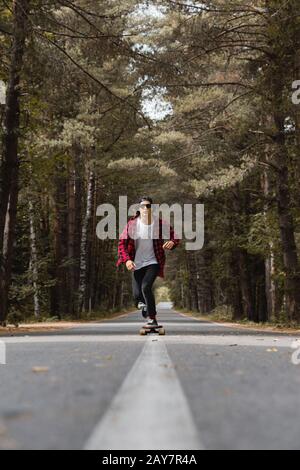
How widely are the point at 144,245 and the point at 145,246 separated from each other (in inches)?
0.9

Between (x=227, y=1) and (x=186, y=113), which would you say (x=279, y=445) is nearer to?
(x=227, y=1)

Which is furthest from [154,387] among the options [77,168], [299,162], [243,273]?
[243,273]

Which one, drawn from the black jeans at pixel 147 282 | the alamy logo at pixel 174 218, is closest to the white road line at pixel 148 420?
the black jeans at pixel 147 282

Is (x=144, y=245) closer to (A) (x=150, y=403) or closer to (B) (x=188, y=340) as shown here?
(B) (x=188, y=340)

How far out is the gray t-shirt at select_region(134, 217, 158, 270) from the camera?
10172 mm

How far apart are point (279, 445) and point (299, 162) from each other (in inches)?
581

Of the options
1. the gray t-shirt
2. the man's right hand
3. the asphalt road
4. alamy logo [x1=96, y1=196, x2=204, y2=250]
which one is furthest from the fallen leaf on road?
alamy logo [x1=96, y1=196, x2=204, y2=250]

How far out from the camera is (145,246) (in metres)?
10.2

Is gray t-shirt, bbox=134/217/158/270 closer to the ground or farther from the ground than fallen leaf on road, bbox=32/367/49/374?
farther from the ground

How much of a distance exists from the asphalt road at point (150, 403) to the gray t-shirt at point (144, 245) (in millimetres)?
4256

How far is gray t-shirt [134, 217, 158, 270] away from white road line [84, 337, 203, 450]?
582 cm

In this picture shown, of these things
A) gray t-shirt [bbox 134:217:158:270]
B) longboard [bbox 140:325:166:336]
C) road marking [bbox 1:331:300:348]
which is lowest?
road marking [bbox 1:331:300:348]

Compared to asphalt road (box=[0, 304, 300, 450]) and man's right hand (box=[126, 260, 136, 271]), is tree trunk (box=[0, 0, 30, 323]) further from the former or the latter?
asphalt road (box=[0, 304, 300, 450])

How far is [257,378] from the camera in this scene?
457 cm
